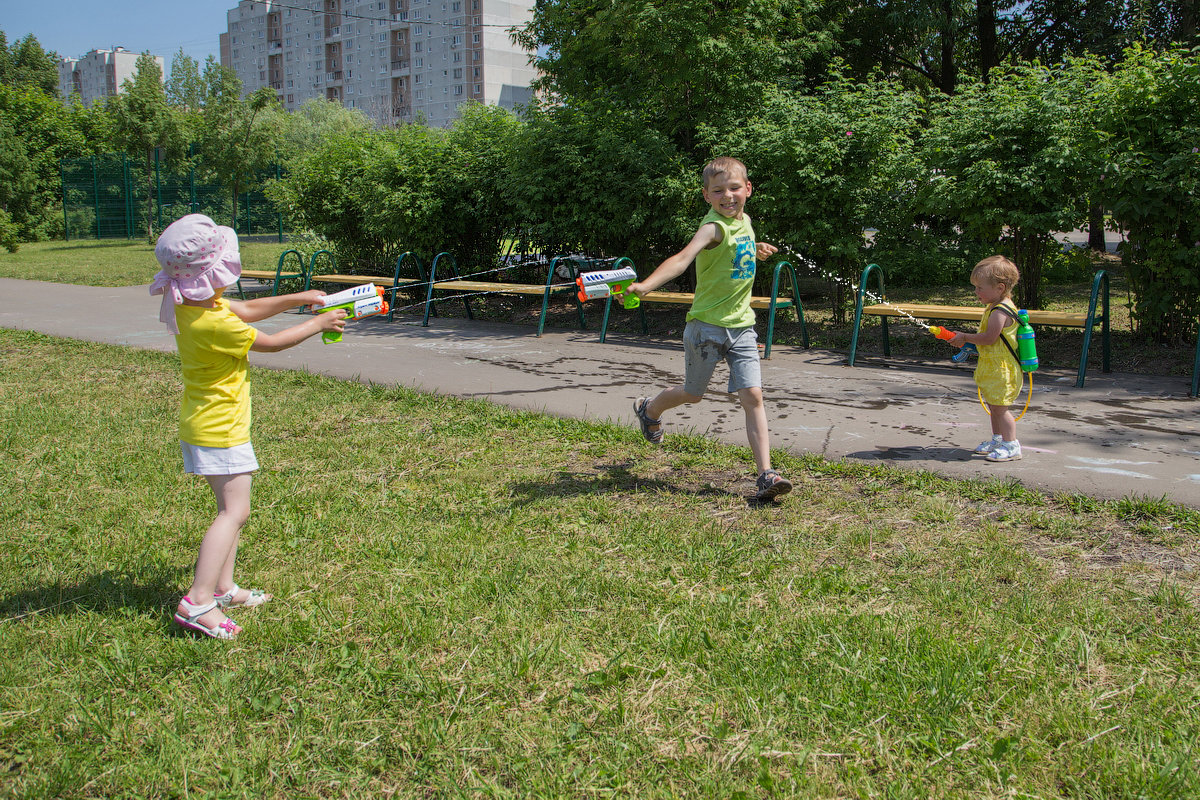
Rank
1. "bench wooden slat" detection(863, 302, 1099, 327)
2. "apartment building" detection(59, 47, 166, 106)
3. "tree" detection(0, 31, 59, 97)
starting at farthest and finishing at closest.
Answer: "apartment building" detection(59, 47, 166, 106)
"tree" detection(0, 31, 59, 97)
"bench wooden slat" detection(863, 302, 1099, 327)

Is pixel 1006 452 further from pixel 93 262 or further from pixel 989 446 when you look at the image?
pixel 93 262

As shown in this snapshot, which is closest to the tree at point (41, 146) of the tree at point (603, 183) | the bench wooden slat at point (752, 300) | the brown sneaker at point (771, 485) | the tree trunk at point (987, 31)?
the tree at point (603, 183)

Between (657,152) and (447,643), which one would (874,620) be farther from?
(657,152)

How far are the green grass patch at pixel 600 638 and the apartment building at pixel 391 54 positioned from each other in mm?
87998

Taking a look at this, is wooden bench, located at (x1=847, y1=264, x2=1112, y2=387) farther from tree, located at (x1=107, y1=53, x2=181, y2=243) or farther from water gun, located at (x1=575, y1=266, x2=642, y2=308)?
tree, located at (x1=107, y1=53, x2=181, y2=243)

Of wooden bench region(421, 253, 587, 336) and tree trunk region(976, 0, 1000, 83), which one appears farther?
tree trunk region(976, 0, 1000, 83)

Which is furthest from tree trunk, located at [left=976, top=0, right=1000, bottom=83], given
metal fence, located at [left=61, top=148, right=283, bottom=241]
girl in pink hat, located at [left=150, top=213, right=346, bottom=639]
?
metal fence, located at [left=61, top=148, right=283, bottom=241]

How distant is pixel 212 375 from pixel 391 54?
10913 cm

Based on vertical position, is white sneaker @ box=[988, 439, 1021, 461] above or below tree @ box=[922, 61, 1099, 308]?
below

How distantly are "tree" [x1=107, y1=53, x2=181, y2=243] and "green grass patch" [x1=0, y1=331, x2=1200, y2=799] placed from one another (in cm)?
2955

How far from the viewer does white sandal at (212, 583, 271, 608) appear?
3.34 m

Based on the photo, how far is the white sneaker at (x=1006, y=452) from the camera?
5.25m

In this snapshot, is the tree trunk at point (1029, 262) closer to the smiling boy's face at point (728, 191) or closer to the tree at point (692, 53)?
the tree at point (692, 53)

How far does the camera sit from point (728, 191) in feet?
14.9
